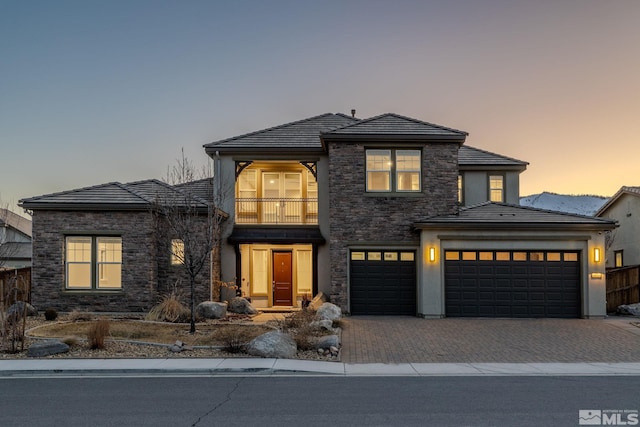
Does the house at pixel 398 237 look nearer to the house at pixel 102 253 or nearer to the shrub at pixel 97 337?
the house at pixel 102 253

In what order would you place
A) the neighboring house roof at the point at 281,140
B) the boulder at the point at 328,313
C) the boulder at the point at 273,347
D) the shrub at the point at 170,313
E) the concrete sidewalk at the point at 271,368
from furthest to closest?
the neighboring house roof at the point at 281,140 → the shrub at the point at 170,313 → the boulder at the point at 328,313 → the boulder at the point at 273,347 → the concrete sidewalk at the point at 271,368

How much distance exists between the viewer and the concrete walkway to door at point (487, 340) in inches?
463

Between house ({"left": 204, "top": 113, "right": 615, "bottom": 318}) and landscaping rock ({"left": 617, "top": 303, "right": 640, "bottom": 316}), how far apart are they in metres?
1.82

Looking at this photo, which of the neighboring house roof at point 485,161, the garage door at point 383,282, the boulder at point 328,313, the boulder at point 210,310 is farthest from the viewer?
the neighboring house roof at point 485,161

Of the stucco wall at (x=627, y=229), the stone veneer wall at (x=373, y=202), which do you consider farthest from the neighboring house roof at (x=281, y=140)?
the stucco wall at (x=627, y=229)

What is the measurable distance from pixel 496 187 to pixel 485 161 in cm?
148

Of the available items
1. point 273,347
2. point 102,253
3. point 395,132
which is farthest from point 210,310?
point 395,132

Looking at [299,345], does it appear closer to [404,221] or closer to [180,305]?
[180,305]

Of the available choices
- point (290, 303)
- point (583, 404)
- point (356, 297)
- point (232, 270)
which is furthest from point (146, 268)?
point (583, 404)

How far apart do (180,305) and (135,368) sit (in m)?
7.13

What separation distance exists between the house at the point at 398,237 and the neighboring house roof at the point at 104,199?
2487mm

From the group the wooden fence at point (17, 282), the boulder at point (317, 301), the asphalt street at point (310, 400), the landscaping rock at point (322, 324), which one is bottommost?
the asphalt street at point (310, 400)

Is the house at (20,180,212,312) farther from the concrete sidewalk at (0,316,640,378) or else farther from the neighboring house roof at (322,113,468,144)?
the concrete sidewalk at (0,316,640,378)

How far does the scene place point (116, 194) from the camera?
19.0 meters
